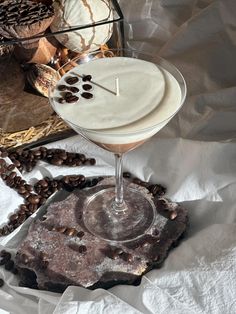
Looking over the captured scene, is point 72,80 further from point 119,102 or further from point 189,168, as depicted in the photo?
point 189,168

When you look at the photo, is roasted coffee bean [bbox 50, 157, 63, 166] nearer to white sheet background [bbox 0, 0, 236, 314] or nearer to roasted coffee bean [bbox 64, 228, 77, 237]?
white sheet background [bbox 0, 0, 236, 314]

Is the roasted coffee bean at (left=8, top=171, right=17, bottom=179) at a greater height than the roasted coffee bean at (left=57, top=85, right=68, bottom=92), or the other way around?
the roasted coffee bean at (left=57, top=85, right=68, bottom=92)

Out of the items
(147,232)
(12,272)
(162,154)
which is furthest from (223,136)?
(12,272)

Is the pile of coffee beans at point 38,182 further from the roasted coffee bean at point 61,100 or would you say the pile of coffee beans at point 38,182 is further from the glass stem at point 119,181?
the roasted coffee bean at point 61,100

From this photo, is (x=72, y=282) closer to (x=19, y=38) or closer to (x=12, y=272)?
(x=12, y=272)

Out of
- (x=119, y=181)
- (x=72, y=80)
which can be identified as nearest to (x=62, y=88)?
(x=72, y=80)

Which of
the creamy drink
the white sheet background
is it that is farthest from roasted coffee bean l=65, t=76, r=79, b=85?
the white sheet background
